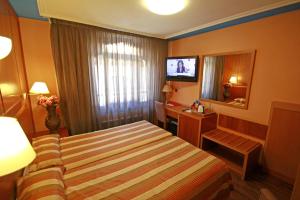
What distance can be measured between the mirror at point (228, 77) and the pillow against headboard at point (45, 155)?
2762 mm

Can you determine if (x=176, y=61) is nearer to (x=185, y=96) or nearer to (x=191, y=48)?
(x=191, y=48)

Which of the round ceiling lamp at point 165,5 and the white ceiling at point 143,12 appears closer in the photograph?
the round ceiling lamp at point 165,5

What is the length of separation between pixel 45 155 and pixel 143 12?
2243 millimetres

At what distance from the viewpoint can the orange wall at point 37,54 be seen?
232 centimetres

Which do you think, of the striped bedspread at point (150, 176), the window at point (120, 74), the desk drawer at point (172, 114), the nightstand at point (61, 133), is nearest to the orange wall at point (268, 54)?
the desk drawer at point (172, 114)

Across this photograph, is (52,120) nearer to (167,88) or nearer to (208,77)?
(167,88)

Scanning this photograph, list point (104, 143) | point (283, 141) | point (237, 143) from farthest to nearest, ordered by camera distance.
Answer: point (237, 143)
point (283, 141)
point (104, 143)

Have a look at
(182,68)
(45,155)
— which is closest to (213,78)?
(182,68)

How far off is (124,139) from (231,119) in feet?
6.50

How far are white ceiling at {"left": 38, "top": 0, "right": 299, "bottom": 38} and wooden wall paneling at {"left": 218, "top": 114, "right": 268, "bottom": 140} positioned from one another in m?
1.69

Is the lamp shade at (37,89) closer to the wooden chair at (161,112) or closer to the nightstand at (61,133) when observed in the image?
the nightstand at (61,133)

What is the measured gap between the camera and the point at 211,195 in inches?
51.4

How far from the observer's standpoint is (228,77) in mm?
2553

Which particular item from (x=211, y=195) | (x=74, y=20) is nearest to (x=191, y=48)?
(x=74, y=20)
